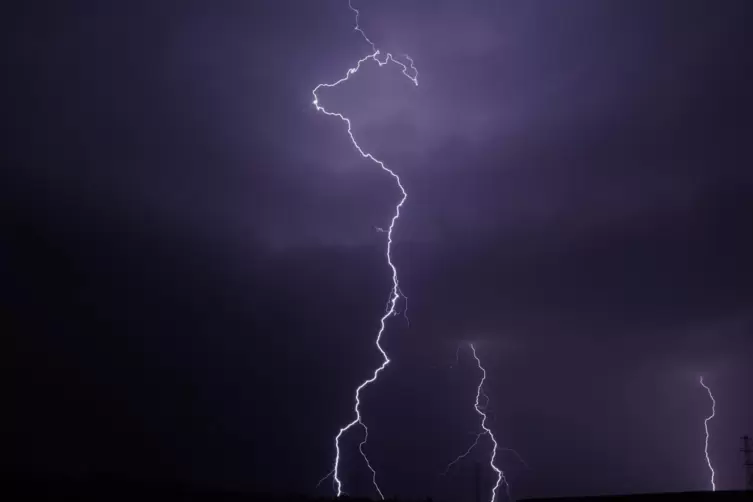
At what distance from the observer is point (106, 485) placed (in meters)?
19.0

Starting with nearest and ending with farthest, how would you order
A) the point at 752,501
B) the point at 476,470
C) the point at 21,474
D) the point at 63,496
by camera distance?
the point at 752,501 < the point at 63,496 < the point at 21,474 < the point at 476,470

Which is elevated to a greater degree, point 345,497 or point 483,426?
point 483,426

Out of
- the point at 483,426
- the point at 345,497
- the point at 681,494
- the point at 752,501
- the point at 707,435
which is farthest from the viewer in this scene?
the point at 707,435

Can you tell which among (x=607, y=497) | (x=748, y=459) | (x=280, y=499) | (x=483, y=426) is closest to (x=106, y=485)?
(x=280, y=499)

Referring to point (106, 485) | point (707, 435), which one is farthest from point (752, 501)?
point (707, 435)

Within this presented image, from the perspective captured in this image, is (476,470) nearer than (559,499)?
No

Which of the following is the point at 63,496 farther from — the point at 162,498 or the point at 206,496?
the point at 206,496

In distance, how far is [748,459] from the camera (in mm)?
24672

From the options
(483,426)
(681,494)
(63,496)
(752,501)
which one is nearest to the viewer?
(752,501)

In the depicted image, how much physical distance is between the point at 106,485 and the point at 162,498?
4.46 m

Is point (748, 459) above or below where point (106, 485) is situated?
above

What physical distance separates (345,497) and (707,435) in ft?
61.2

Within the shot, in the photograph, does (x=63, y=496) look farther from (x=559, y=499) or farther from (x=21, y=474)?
(x=559, y=499)

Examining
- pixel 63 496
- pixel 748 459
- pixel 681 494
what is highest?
pixel 748 459
